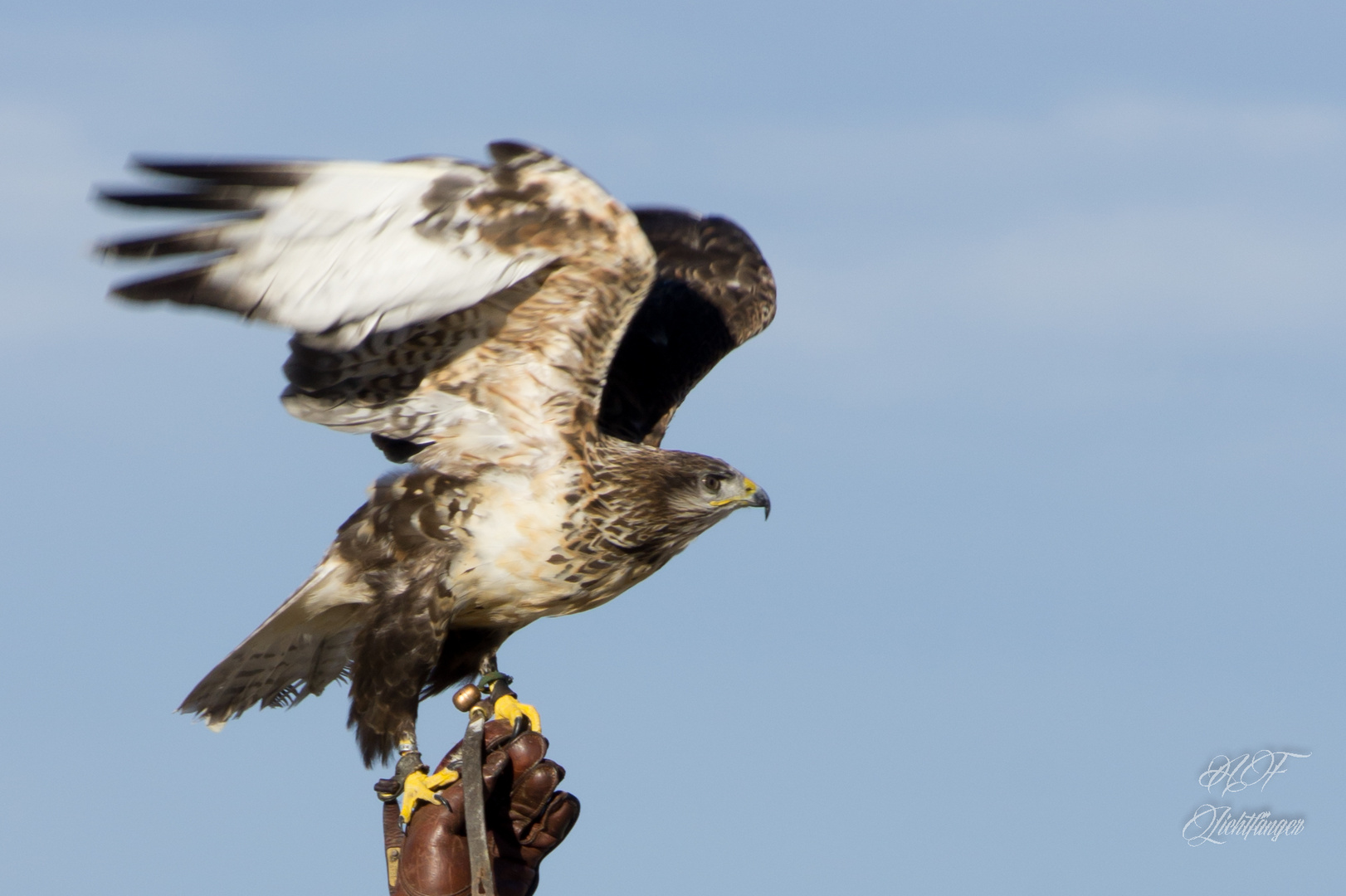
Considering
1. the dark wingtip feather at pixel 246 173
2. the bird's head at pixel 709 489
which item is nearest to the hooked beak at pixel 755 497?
the bird's head at pixel 709 489

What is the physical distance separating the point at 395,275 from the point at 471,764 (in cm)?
233

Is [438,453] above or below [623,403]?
below

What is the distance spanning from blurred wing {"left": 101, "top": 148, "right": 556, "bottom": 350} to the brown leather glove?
200 centimetres

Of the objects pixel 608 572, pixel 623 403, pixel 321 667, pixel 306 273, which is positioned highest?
pixel 623 403

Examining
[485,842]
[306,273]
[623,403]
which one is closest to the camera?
[485,842]

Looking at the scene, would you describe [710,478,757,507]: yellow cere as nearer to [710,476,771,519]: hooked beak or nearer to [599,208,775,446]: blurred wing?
[710,476,771,519]: hooked beak

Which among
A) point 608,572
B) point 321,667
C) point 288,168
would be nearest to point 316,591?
point 321,667

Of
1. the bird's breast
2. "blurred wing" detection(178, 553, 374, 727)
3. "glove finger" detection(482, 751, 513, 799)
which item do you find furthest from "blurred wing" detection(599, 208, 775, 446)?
"glove finger" detection(482, 751, 513, 799)

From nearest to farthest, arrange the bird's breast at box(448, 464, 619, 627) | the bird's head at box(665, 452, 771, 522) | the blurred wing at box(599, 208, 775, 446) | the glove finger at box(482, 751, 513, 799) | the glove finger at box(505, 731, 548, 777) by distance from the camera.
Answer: the glove finger at box(482, 751, 513, 799) < the glove finger at box(505, 731, 548, 777) < the bird's breast at box(448, 464, 619, 627) < the bird's head at box(665, 452, 771, 522) < the blurred wing at box(599, 208, 775, 446)

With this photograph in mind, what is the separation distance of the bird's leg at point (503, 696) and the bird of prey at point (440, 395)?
0.08 meters

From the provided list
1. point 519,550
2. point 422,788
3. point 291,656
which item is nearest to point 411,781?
point 422,788

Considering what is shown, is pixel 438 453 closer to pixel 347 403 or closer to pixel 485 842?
pixel 347 403

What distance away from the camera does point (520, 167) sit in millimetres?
8898

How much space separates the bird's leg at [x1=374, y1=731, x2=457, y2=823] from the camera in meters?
8.29
